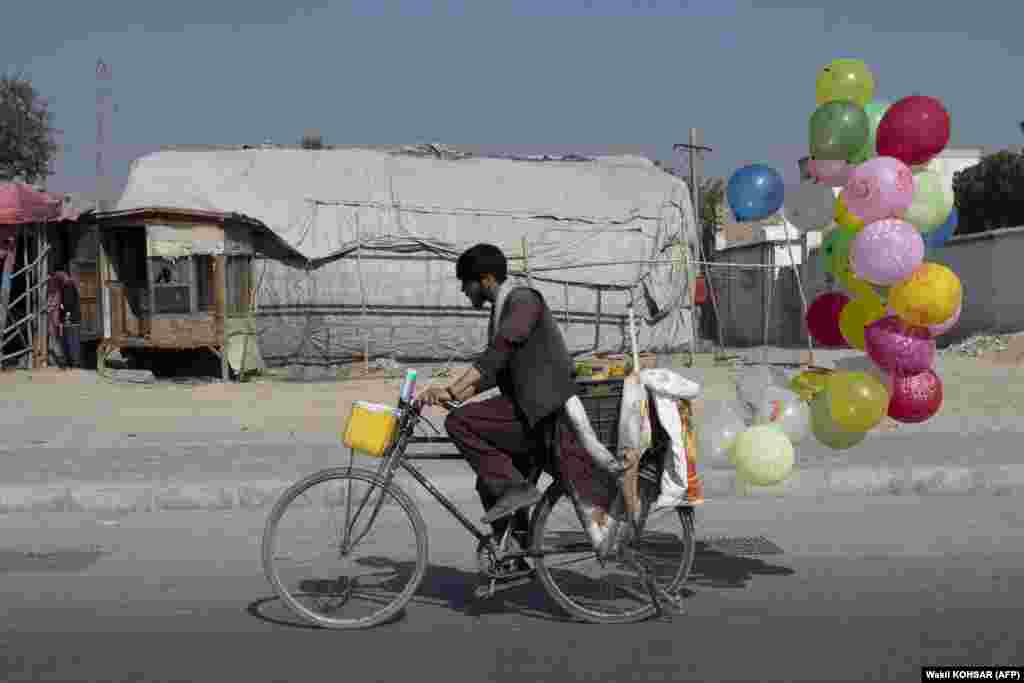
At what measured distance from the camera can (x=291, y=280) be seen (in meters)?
16.2

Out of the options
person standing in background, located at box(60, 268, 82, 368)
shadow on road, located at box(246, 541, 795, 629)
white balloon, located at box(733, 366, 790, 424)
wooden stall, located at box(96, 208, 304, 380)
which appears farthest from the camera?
person standing in background, located at box(60, 268, 82, 368)

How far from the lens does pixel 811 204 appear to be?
17.9 ft

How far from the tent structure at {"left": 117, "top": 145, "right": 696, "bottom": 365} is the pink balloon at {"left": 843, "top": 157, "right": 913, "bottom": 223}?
1182 cm

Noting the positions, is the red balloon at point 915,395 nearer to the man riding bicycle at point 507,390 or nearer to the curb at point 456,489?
the man riding bicycle at point 507,390

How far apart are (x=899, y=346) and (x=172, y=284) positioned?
12.2 m

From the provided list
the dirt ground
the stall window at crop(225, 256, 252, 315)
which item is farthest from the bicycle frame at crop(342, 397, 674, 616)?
the stall window at crop(225, 256, 252, 315)

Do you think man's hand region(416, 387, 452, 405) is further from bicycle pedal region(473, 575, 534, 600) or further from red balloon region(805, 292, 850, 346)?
red balloon region(805, 292, 850, 346)

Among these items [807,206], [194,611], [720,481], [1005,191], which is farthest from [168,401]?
[1005,191]

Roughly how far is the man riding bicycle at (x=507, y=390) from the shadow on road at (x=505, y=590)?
0.37 m

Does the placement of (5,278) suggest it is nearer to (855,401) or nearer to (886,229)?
(855,401)

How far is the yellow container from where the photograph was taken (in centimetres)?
437

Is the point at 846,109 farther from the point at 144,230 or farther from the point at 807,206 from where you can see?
the point at 144,230

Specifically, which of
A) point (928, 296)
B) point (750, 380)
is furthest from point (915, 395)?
point (750, 380)

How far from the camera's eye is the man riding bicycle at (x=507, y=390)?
4324 mm
